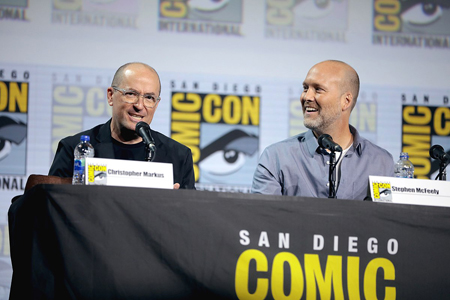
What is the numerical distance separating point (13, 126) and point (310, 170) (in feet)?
7.34

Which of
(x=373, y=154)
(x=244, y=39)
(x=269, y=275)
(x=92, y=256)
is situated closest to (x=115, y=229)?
(x=92, y=256)

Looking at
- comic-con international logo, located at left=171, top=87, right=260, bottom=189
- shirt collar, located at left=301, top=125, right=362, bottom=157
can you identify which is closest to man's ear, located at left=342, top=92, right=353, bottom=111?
shirt collar, located at left=301, top=125, right=362, bottom=157

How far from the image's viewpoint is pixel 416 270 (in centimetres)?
204

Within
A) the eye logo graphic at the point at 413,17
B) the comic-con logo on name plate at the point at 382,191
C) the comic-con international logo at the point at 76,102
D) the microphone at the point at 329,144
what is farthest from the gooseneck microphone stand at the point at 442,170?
the comic-con international logo at the point at 76,102

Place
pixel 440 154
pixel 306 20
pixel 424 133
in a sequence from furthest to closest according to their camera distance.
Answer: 1. pixel 424 133
2. pixel 306 20
3. pixel 440 154

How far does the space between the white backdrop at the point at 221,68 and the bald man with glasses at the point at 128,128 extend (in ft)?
3.16

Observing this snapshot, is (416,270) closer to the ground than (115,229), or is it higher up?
closer to the ground

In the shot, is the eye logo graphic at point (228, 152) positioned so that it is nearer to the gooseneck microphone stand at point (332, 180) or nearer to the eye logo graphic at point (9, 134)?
the eye logo graphic at point (9, 134)

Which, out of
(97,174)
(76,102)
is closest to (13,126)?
(76,102)

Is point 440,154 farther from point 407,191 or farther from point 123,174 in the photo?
point 123,174

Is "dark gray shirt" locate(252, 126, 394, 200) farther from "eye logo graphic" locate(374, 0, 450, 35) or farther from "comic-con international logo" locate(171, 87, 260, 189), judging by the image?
"eye logo graphic" locate(374, 0, 450, 35)

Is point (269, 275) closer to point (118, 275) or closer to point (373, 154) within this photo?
point (118, 275)

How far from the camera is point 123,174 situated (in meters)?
2.02

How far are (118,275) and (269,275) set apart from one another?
54 centimetres
